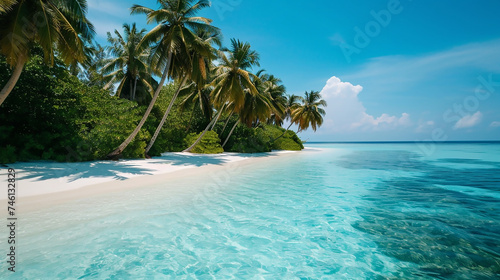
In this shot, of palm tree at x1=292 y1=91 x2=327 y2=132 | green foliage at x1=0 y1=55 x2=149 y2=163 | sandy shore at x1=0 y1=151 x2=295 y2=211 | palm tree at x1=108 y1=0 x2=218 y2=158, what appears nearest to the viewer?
sandy shore at x1=0 y1=151 x2=295 y2=211

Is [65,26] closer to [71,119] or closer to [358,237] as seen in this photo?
[71,119]

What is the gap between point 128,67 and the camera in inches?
858

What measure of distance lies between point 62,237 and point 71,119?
9.33 metres

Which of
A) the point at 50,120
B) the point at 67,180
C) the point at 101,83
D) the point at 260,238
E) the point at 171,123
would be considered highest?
the point at 101,83

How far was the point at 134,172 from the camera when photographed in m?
9.95

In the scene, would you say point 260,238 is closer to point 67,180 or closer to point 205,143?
point 67,180

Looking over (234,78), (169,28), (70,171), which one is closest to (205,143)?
(234,78)

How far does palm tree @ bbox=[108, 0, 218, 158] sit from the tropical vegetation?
0.20 ft

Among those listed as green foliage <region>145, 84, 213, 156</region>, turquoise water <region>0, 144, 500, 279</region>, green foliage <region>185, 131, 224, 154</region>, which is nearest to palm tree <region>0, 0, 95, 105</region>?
turquoise water <region>0, 144, 500, 279</region>

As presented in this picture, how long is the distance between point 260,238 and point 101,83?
2708 centimetres

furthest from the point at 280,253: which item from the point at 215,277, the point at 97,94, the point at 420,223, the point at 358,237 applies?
the point at 97,94

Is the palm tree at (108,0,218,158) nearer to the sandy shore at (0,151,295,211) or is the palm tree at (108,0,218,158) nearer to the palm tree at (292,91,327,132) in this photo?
the sandy shore at (0,151,295,211)

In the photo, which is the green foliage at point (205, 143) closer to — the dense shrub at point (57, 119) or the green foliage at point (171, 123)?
the green foliage at point (171, 123)

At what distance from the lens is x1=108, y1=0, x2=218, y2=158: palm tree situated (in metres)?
13.4
